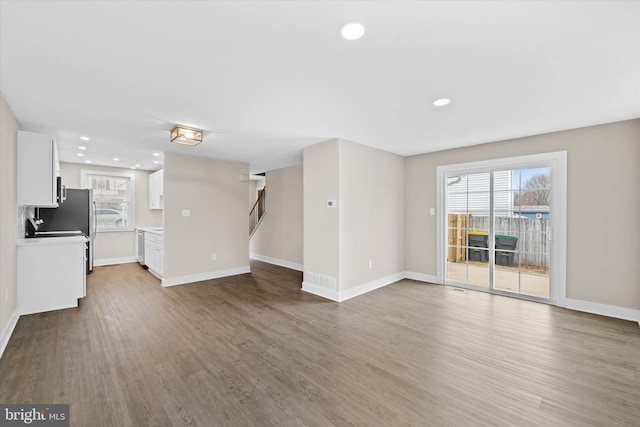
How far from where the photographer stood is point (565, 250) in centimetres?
381

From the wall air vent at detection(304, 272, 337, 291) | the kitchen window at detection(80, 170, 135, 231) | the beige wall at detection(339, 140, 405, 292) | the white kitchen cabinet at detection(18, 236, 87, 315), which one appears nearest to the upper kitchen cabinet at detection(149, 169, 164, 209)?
the kitchen window at detection(80, 170, 135, 231)

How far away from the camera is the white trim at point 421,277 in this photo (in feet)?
16.8

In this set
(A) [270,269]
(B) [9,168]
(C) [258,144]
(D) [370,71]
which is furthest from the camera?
(A) [270,269]

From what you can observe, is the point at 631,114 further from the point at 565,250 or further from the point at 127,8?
the point at 127,8

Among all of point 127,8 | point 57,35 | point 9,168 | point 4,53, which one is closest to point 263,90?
point 127,8

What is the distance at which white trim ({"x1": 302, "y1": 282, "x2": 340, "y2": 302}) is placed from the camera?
13.6ft

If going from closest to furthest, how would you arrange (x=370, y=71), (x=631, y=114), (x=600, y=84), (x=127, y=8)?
(x=127, y=8) → (x=370, y=71) → (x=600, y=84) → (x=631, y=114)

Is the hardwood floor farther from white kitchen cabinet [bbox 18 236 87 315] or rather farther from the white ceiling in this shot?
the white ceiling

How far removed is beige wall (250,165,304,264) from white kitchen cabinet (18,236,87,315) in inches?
151

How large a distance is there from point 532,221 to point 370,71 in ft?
12.1

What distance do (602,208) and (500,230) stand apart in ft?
3.98

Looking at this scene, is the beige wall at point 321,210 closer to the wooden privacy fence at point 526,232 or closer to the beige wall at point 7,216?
the wooden privacy fence at point 526,232

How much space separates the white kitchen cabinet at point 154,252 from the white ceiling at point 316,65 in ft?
7.61

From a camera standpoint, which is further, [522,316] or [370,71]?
[522,316]
